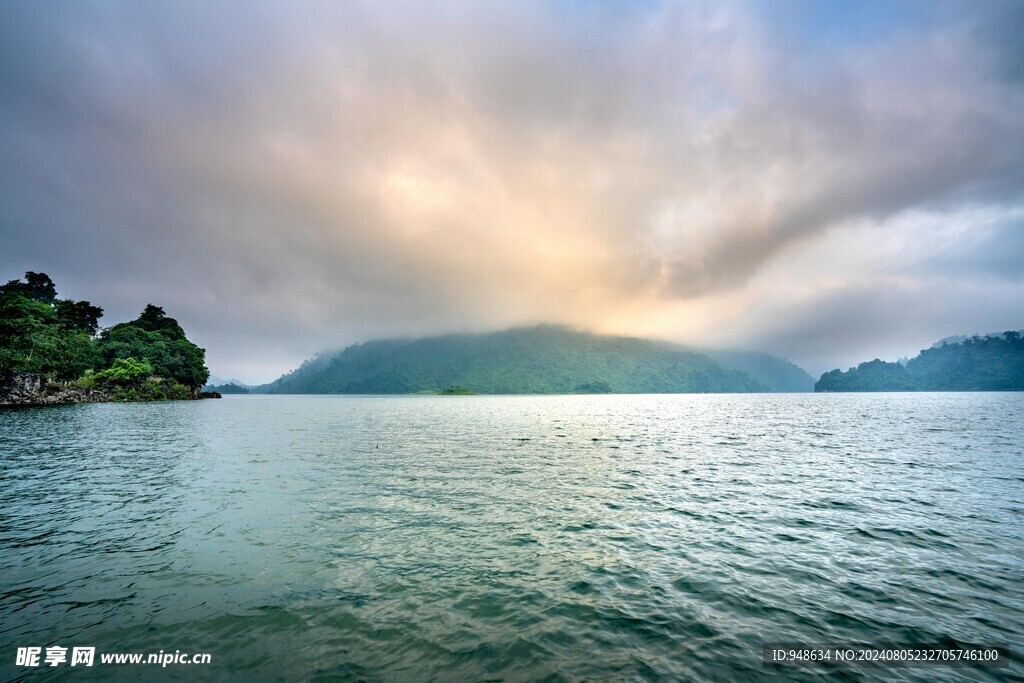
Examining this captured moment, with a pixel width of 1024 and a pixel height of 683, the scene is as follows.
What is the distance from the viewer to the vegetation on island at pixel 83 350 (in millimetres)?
100000

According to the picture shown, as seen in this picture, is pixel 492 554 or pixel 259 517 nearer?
pixel 492 554

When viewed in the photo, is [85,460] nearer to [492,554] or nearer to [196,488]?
[196,488]

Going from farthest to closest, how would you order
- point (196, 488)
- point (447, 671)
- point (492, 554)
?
1. point (196, 488)
2. point (492, 554)
3. point (447, 671)

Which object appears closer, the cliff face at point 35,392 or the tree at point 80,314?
the cliff face at point 35,392

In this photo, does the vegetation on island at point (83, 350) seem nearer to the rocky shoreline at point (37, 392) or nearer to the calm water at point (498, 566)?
the rocky shoreline at point (37, 392)

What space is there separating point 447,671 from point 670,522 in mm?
15642

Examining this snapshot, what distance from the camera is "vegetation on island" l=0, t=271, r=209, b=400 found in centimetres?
10000

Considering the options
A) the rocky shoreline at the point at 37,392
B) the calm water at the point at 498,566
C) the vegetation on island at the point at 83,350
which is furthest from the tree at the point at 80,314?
the calm water at the point at 498,566

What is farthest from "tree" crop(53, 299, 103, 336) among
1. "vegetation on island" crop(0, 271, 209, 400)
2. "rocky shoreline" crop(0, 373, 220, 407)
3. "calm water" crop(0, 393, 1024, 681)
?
"calm water" crop(0, 393, 1024, 681)

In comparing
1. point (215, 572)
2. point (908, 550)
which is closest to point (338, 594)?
point (215, 572)

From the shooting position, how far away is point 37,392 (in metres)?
112

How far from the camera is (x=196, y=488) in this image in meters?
28.1

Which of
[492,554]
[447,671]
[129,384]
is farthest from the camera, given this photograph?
[129,384]

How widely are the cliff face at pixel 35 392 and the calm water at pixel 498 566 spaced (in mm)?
108025
